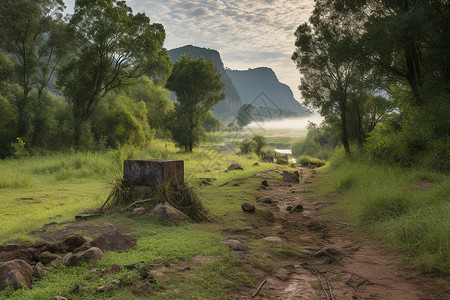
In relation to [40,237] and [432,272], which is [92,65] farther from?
[432,272]

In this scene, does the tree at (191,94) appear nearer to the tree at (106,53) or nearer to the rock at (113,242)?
the tree at (106,53)

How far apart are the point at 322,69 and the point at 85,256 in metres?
21.7

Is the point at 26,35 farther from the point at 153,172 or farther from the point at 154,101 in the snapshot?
A: the point at 154,101

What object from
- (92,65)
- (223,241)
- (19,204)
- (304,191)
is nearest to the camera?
(223,241)

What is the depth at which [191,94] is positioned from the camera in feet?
106

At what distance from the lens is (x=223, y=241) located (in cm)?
544

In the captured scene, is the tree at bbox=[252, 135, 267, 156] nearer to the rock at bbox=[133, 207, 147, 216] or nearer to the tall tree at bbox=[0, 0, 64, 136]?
the tall tree at bbox=[0, 0, 64, 136]

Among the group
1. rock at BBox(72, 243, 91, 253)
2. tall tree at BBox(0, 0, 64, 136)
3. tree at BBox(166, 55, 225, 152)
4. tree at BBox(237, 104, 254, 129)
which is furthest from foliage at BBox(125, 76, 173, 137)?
rock at BBox(72, 243, 91, 253)

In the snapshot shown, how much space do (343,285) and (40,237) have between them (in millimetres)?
4822

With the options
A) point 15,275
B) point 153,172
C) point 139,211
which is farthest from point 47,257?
point 153,172

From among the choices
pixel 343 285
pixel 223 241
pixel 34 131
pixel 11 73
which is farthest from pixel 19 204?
pixel 11 73

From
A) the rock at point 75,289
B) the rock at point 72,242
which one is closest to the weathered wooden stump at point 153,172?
the rock at point 72,242

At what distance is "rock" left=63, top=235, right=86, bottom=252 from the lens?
4539mm

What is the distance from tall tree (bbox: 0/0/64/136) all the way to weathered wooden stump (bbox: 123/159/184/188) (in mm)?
19420
